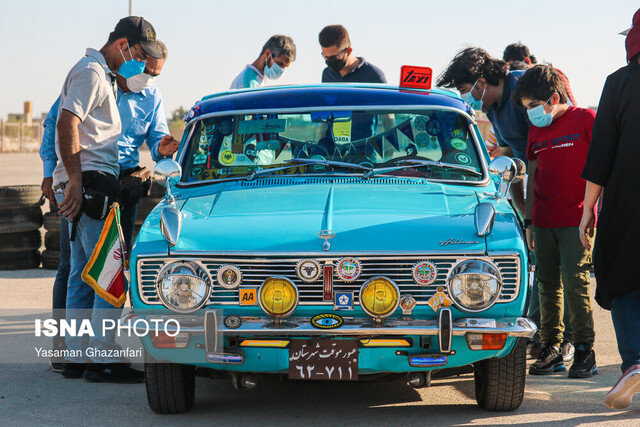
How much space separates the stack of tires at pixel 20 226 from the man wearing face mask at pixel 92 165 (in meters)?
4.16

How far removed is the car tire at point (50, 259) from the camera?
33.3ft

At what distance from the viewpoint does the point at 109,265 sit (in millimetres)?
5348

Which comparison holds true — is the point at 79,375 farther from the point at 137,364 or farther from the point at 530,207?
the point at 530,207

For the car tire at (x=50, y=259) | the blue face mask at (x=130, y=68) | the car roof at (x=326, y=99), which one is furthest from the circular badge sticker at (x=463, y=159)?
the car tire at (x=50, y=259)

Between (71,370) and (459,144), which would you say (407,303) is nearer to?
(459,144)

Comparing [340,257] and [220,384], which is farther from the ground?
[340,257]

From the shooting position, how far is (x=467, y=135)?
5.75m

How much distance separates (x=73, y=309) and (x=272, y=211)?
6.21 feet

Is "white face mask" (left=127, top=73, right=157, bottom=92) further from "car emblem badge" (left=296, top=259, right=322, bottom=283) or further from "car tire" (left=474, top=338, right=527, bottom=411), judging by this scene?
"car tire" (left=474, top=338, right=527, bottom=411)

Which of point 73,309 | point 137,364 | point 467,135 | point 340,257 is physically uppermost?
point 467,135

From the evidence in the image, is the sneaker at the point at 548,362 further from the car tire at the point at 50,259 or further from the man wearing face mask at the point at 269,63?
the car tire at the point at 50,259

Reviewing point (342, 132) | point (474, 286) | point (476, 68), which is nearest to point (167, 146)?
point (342, 132)

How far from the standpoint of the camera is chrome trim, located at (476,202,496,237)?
14.7ft

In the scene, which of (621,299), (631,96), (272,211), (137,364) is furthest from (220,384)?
(631,96)
